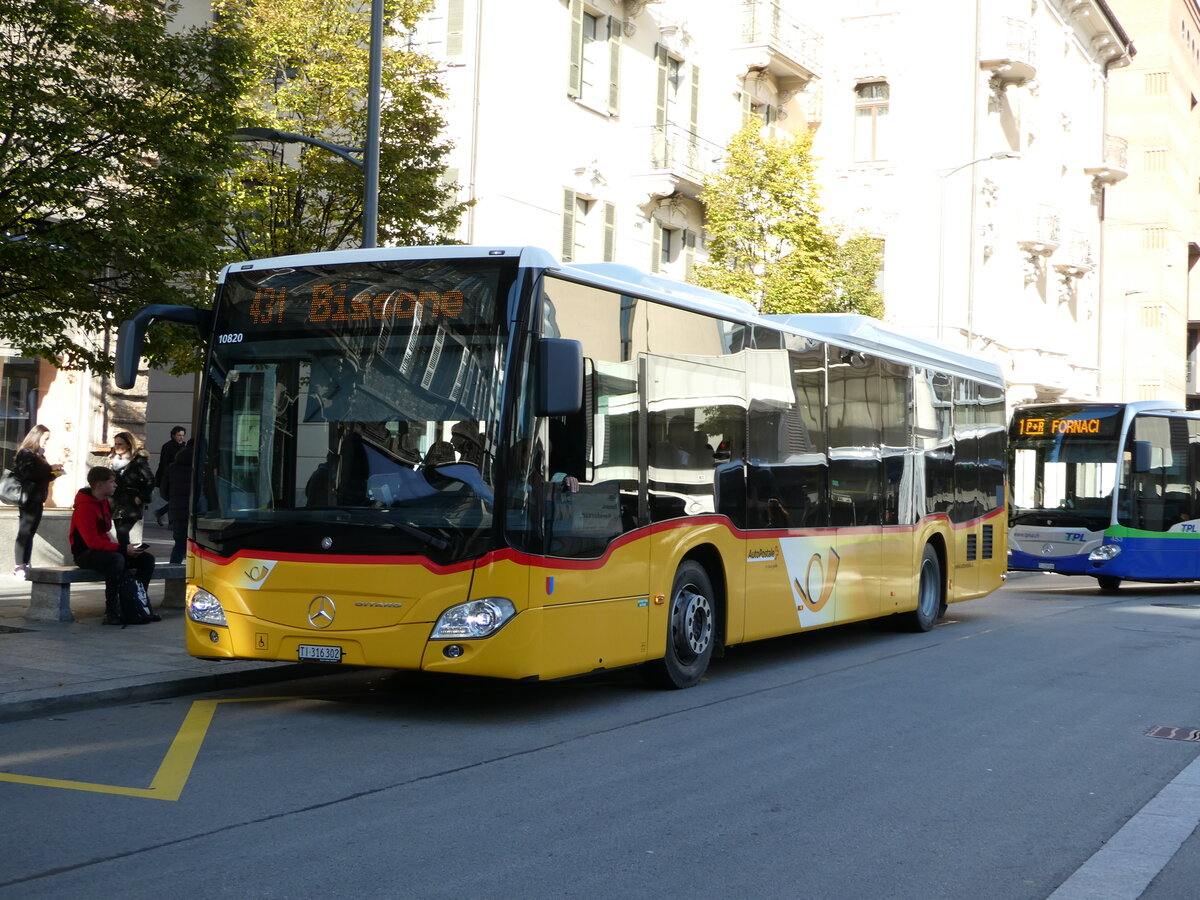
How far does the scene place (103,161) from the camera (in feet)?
39.6

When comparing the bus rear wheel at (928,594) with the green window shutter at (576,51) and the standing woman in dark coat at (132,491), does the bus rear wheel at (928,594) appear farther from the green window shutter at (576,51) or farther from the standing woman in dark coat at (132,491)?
the green window shutter at (576,51)

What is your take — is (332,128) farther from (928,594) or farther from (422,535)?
(422,535)

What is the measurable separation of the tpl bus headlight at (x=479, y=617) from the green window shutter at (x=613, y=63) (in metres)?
21.5

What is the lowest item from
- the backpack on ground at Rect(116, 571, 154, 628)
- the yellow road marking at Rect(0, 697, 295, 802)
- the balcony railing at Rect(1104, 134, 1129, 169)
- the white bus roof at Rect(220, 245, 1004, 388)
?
the yellow road marking at Rect(0, 697, 295, 802)

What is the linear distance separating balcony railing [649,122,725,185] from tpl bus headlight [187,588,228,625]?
21.6 m

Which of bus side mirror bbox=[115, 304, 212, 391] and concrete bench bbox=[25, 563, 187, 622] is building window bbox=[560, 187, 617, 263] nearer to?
concrete bench bbox=[25, 563, 187, 622]

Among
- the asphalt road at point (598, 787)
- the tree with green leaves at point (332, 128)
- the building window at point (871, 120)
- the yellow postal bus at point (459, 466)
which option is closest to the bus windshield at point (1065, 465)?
the tree with green leaves at point (332, 128)

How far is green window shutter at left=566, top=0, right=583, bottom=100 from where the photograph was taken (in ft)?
90.5

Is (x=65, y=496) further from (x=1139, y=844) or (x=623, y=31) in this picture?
(x=1139, y=844)

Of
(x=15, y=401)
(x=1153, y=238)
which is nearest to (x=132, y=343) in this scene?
(x=15, y=401)

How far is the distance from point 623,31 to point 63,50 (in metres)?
18.2

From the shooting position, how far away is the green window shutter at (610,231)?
95.1ft

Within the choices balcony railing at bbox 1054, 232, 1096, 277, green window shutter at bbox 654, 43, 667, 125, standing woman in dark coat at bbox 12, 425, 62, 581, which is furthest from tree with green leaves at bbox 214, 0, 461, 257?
balcony railing at bbox 1054, 232, 1096, 277

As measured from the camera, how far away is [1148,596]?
75.9ft
